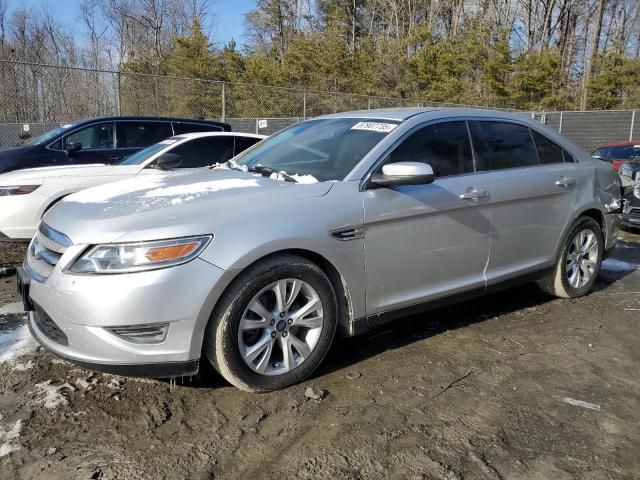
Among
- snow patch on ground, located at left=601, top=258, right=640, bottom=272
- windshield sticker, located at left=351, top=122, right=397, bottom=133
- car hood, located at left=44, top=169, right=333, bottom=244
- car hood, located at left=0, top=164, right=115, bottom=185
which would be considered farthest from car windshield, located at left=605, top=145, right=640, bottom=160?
car hood, located at left=44, top=169, right=333, bottom=244

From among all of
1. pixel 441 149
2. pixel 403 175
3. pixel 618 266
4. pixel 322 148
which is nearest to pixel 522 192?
pixel 441 149

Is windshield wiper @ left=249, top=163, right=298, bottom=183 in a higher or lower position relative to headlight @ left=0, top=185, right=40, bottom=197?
higher

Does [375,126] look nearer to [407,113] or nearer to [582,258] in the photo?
[407,113]

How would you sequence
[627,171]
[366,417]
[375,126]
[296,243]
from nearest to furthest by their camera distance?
[366,417]
[296,243]
[375,126]
[627,171]

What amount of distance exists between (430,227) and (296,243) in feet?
3.46

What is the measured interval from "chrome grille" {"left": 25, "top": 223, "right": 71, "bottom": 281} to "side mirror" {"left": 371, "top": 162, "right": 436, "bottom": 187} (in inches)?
70.2

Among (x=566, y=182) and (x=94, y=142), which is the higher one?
(x=94, y=142)

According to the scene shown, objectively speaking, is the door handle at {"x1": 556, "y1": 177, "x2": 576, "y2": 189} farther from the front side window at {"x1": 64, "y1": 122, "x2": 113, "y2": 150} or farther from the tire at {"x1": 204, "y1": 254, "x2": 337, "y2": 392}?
the front side window at {"x1": 64, "y1": 122, "x2": 113, "y2": 150}

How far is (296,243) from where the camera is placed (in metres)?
2.96

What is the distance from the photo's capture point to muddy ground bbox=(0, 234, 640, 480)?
2410 millimetres

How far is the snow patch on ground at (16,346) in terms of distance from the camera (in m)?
3.36

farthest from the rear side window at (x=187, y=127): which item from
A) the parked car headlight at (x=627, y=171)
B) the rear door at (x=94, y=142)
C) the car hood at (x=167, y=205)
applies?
the parked car headlight at (x=627, y=171)

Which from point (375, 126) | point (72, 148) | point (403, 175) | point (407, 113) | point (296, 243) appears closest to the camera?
point (296, 243)

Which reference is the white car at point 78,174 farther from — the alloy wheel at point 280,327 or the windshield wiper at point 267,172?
the alloy wheel at point 280,327
